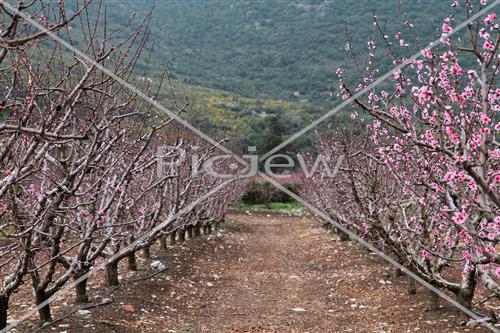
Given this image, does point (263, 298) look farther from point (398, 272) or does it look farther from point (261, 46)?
point (261, 46)

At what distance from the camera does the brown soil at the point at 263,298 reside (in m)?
6.76

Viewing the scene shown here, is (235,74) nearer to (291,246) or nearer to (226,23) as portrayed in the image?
(226,23)

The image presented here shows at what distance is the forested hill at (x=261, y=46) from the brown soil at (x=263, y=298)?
37938 mm

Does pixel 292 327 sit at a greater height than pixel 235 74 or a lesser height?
lesser

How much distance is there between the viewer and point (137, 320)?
22.6 ft

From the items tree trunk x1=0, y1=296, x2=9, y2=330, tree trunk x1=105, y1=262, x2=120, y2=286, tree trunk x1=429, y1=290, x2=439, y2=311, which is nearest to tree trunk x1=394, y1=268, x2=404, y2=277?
tree trunk x1=429, y1=290, x2=439, y2=311

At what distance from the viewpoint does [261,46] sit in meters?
103

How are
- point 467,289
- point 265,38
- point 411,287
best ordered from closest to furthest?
point 467,289 < point 411,287 < point 265,38

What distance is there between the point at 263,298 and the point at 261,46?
9767 cm

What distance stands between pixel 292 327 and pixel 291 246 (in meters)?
9.71

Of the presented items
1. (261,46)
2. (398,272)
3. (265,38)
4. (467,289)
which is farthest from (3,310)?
(265,38)

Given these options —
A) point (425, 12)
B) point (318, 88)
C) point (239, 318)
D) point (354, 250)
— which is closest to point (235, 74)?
point (318, 88)

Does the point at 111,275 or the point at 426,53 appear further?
the point at 111,275

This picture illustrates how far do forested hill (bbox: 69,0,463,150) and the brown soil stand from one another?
124 feet
